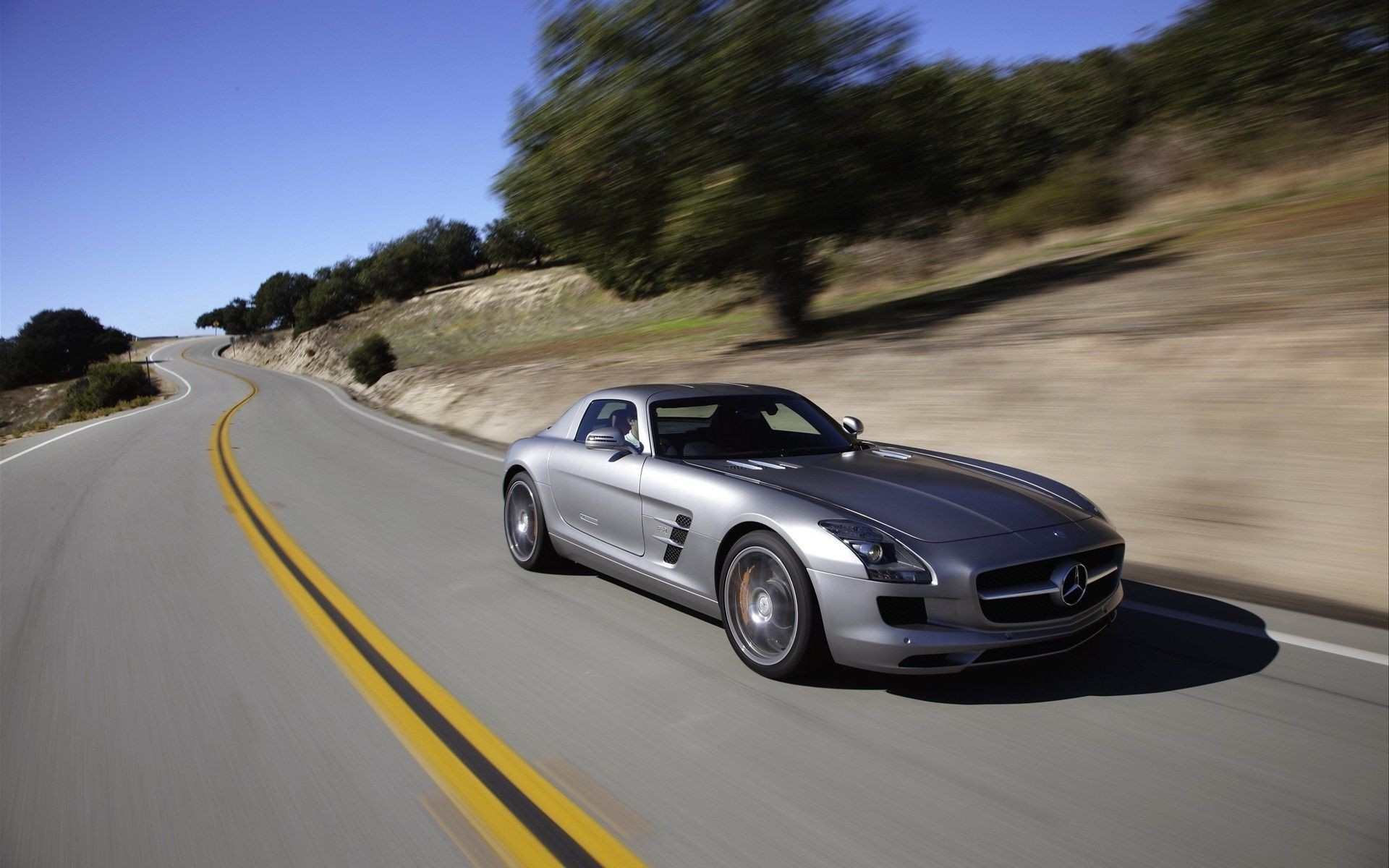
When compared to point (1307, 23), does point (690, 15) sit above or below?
above

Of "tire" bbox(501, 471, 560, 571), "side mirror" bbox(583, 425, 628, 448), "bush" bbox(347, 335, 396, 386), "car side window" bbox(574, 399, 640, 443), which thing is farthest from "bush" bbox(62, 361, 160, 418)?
"side mirror" bbox(583, 425, 628, 448)

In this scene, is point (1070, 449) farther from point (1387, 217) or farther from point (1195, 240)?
point (1195, 240)

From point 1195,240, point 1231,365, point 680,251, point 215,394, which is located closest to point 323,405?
point 215,394

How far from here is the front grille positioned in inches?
157

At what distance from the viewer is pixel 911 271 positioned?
24.0m

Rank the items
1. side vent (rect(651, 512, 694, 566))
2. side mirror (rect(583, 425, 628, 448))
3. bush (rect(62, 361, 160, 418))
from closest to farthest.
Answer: side vent (rect(651, 512, 694, 566))
side mirror (rect(583, 425, 628, 448))
bush (rect(62, 361, 160, 418))

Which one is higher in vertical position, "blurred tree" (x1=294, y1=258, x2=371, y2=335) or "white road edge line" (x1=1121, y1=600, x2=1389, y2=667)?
"blurred tree" (x1=294, y1=258, x2=371, y2=335)

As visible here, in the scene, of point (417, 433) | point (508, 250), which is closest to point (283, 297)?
point (508, 250)

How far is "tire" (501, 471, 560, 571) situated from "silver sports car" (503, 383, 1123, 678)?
298 mm

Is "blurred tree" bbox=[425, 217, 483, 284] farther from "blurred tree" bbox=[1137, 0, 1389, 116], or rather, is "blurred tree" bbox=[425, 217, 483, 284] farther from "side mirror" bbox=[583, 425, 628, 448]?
"side mirror" bbox=[583, 425, 628, 448]

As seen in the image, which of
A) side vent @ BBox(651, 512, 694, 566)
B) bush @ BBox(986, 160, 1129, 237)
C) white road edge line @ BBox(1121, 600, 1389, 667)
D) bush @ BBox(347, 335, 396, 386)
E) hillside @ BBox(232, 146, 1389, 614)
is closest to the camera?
white road edge line @ BBox(1121, 600, 1389, 667)

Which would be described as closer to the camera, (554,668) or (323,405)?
(554,668)

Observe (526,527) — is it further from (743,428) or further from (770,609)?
(770,609)

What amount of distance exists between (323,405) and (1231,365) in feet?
78.9
